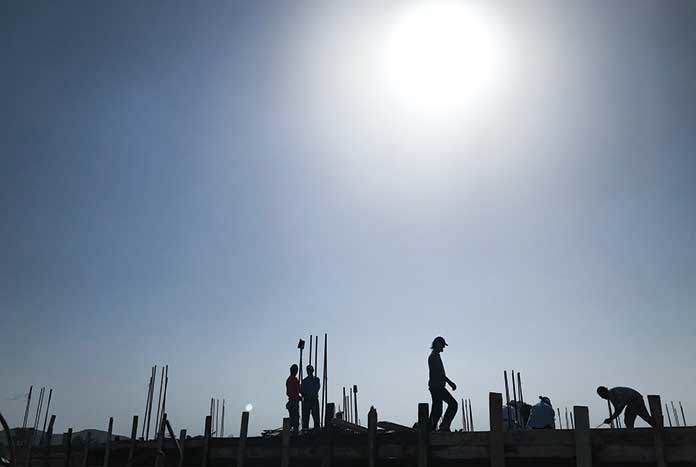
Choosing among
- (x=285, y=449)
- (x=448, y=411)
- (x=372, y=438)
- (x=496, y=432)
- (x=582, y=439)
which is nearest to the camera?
(x=582, y=439)

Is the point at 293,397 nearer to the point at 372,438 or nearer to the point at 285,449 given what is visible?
the point at 285,449

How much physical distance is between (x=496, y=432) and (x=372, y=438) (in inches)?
95.3

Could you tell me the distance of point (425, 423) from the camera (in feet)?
33.2

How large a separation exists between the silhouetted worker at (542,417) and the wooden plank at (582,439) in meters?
1.74

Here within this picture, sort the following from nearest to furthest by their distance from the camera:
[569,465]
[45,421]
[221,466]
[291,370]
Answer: [569,465] → [221,466] → [291,370] → [45,421]

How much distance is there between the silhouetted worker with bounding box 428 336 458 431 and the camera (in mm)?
10852

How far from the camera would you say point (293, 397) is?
13.8 meters

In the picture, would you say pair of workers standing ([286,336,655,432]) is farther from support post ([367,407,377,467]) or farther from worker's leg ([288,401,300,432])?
support post ([367,407,377,467])

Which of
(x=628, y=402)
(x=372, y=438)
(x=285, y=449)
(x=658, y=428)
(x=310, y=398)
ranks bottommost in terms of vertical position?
(x=285, y=449)

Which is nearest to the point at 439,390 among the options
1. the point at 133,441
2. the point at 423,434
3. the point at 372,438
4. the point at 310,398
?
the point at 423,434

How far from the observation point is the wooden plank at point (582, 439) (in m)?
8.95

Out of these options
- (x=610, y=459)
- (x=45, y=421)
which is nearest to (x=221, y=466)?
(x=610, y=459)

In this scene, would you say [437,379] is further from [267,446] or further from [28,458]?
[28,458]

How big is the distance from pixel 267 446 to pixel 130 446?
4.70 meters
